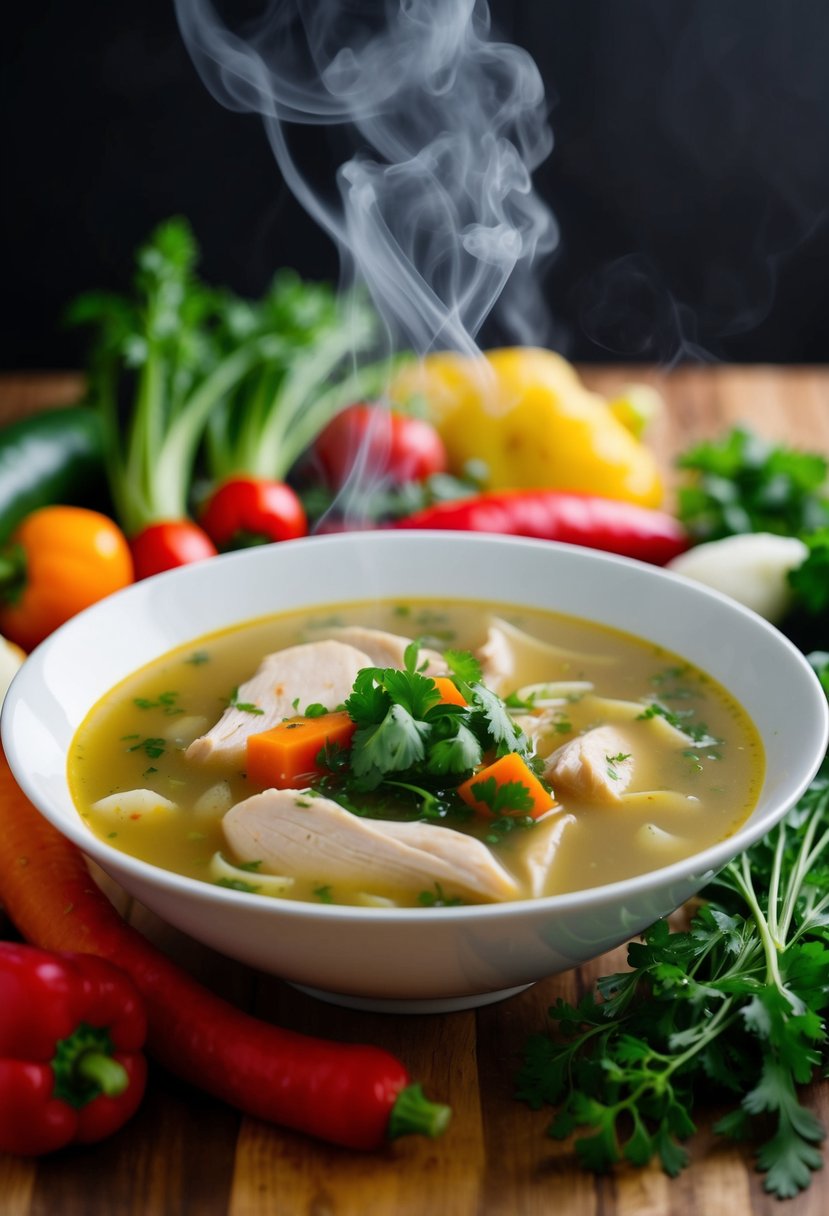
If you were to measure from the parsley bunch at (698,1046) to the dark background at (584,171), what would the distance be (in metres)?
4.40

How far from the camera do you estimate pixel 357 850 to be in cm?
237

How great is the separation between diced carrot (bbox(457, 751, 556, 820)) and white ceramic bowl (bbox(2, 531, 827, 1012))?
0.96ft

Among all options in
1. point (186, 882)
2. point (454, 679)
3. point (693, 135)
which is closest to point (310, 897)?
point (186, 882)

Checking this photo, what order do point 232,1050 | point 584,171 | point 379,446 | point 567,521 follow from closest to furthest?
point 232,1050 < point 567,521 < point 379,446 < point 584,171

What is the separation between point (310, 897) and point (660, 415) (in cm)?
387

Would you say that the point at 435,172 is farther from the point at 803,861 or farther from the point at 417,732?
the point at 803,861

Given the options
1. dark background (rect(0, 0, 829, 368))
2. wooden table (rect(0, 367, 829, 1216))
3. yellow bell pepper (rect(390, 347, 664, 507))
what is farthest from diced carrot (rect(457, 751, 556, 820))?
dark background (rect(0, 0, 829, 368))

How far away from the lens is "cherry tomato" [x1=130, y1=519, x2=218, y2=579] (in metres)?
4.30

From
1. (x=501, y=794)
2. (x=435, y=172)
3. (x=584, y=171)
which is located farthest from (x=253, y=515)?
(x=584, y=171)

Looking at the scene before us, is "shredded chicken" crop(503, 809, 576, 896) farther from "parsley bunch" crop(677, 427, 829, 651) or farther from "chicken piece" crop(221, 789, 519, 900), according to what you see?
"parsley bunch" crop(677, 427, 829, 651)

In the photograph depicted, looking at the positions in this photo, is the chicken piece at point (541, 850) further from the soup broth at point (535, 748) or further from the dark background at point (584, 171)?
the dark background at point (584, 171)

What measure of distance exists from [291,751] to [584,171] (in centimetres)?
503

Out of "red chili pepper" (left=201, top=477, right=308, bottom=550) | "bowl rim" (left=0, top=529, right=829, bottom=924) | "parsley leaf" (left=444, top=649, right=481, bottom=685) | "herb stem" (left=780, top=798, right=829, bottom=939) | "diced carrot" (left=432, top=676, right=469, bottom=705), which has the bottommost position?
"red chili pepper" (left=201, top=477, right=308, bottom=550)

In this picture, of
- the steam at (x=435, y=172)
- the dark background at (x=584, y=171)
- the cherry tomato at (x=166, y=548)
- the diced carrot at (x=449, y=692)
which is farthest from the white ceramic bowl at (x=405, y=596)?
the dark background at (x=584, y=171)
